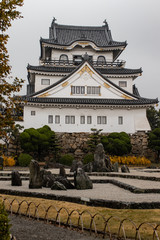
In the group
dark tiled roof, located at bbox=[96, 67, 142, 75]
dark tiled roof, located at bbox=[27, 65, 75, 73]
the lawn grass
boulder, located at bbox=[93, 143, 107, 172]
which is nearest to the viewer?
the lawn grass

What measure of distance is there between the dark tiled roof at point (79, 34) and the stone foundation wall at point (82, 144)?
50.5 ft

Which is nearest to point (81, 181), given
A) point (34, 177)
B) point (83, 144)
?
point (34, 177)

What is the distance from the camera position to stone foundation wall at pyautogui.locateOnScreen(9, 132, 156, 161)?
35594 millimetres

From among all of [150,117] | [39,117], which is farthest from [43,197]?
[150,117]

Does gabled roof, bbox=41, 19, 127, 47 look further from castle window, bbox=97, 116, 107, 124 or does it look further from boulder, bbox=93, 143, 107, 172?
boulder, bbox=93, 143, 107, 172

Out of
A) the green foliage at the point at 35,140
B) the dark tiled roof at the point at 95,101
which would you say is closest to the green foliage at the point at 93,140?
the dark tiled roof at the point at 95,101

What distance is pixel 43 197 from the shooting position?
13.2 m

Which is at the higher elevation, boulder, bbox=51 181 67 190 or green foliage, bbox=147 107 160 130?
green foliage, bbox=147 107 160 130

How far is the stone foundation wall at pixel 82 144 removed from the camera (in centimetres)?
3559

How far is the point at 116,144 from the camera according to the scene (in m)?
32.9

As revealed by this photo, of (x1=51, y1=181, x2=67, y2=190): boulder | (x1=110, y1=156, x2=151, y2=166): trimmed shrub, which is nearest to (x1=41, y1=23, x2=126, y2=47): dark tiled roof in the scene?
(x1=110, y1=156, x2=151, y2=166): trimmed shrub

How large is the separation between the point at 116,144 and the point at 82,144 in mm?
4804

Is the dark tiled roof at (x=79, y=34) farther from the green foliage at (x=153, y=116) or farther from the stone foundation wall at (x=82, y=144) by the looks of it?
the green foliage at (x=153, y=116)

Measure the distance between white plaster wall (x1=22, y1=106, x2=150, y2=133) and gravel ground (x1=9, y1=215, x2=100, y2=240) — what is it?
2708 centimetres
